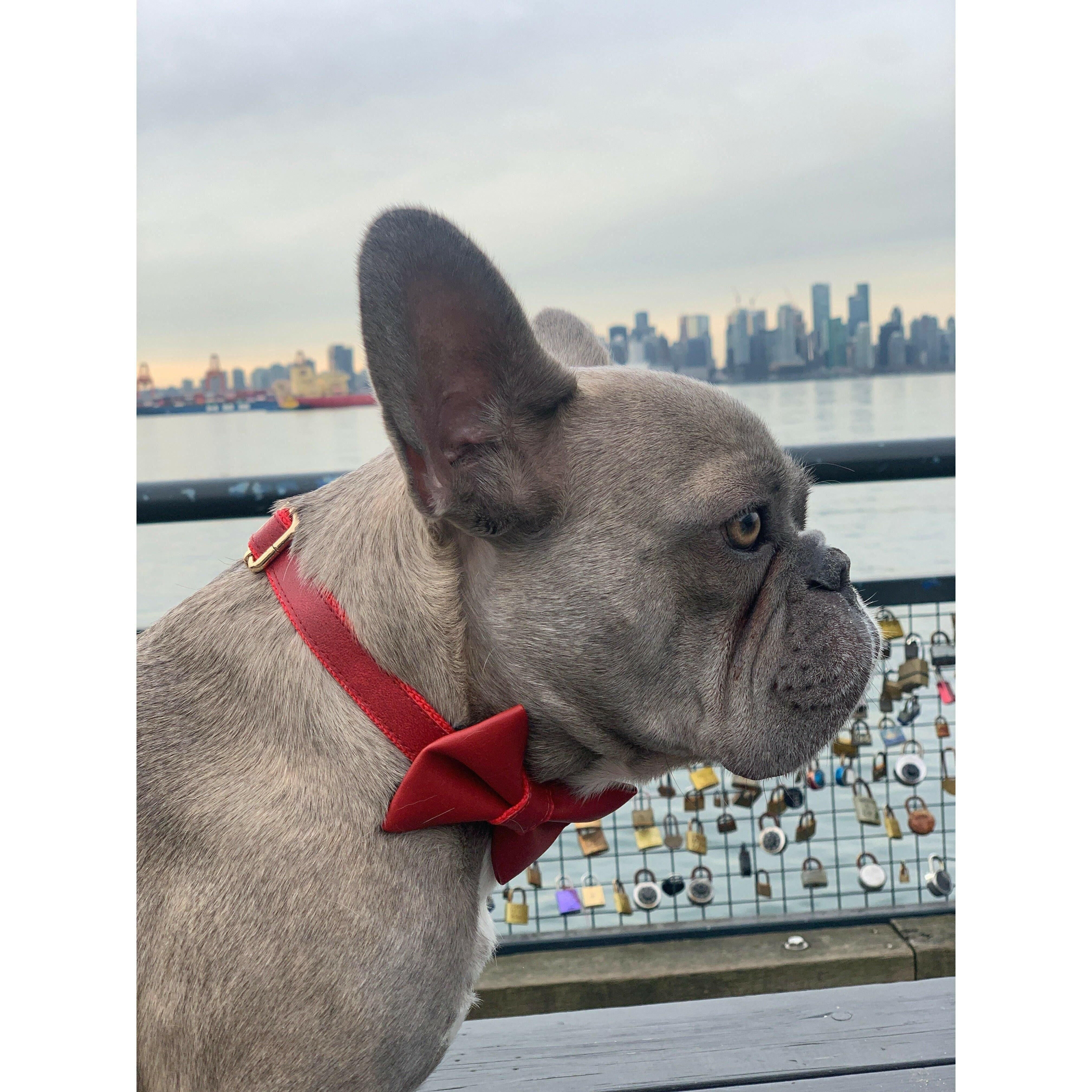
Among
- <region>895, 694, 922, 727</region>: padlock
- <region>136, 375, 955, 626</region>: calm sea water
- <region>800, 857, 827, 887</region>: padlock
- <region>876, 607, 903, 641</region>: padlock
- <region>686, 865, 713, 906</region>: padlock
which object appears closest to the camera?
<region>136, 375, 955, 626</region>: calm sea water

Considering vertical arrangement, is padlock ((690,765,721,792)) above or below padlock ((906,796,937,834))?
above

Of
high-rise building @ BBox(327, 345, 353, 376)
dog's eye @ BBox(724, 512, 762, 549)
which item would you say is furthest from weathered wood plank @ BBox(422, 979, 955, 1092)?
high-rise building @ BBox(327, 345, 353, 376)

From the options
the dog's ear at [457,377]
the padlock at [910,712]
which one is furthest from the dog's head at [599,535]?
the padlock at [910,712]

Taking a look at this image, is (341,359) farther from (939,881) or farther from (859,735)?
(939,881)

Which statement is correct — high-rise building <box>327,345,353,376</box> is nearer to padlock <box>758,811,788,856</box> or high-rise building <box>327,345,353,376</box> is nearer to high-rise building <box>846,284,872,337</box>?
high-rise building <box>846,284,872,337</box>

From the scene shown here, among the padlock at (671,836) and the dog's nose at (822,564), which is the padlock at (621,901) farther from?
the dog's nose at (822,564)

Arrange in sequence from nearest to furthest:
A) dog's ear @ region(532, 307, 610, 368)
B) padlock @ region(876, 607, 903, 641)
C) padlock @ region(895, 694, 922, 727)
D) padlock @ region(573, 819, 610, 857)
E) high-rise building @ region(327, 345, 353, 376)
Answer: high-rise building @ region(327, 345, 353, 376), dog's ear @ region(532, 307, 610, 368), padlock @ region(876, 607, 903, 641), padlock @ region(573, 819, 610, 857), padlock @ region(895, 694, 922, 727)

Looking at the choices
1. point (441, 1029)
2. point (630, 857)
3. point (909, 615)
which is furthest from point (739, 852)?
point (441, 1029)
